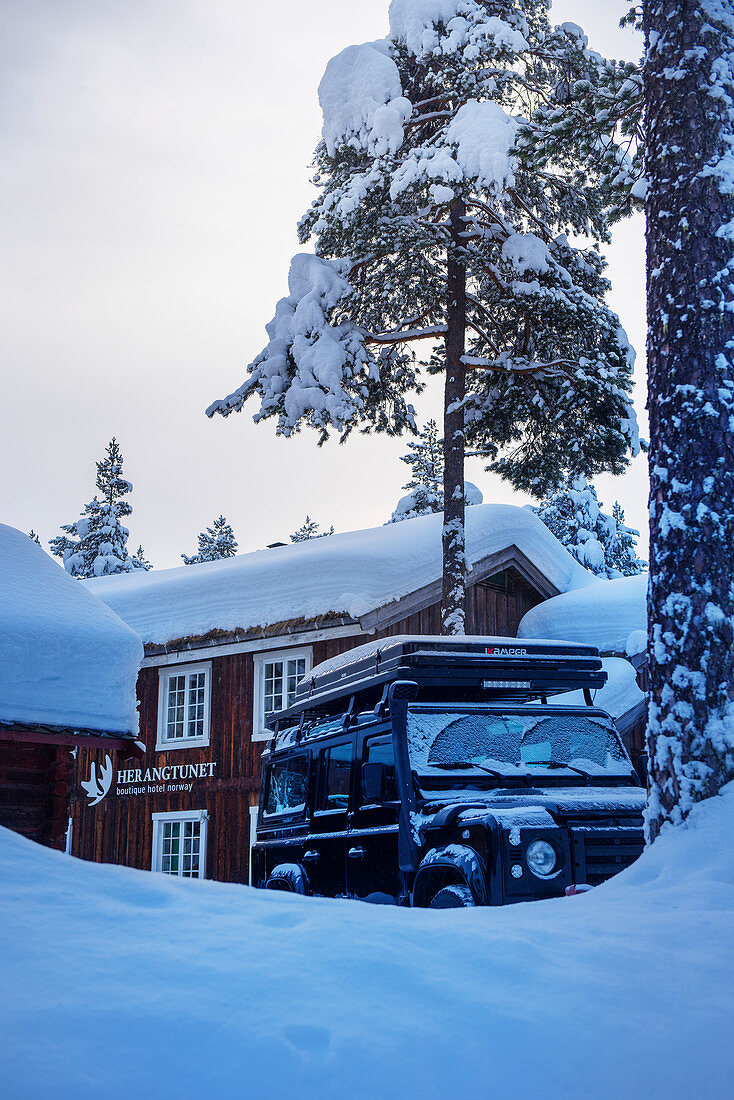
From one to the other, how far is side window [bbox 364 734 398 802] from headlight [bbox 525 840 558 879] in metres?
1.24

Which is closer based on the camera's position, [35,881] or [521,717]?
[35,881]

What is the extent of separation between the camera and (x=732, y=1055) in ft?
9.32

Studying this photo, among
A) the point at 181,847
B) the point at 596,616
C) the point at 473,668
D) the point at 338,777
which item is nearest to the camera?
the point at 473,668

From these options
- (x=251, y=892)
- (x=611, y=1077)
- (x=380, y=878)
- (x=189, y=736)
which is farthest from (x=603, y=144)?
(x=189, y=736)

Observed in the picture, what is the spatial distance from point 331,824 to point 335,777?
390 millimetres

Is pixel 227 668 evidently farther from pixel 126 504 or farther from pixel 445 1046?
pixel 126 504

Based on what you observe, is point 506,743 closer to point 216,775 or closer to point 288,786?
point 288,786

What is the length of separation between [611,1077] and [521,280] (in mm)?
15810

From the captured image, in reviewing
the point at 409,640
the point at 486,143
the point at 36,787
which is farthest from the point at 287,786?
the point at 486,143

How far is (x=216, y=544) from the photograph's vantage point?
64.1 m

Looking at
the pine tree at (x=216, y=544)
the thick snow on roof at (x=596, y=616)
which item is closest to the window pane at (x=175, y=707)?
the thick snow on roof at (x=596, y=616)

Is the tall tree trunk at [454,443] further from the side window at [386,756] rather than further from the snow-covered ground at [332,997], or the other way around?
the snow-covered ground at [332,997]

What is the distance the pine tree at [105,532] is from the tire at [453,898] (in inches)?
1452

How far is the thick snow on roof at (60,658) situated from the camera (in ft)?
33.6
